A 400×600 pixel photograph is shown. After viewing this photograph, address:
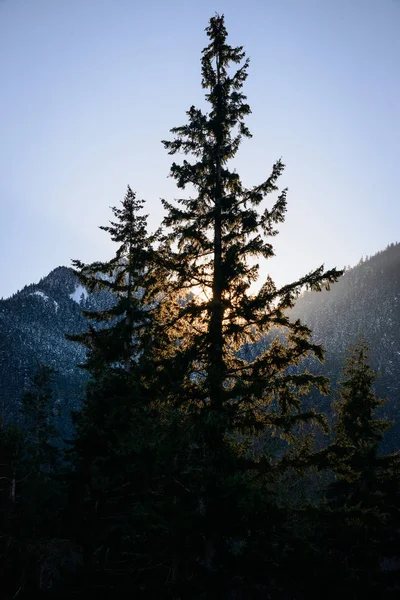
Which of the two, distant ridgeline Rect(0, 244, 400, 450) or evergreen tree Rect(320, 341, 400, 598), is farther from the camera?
distant ridgeline Rect(0, 244, 400, 450)

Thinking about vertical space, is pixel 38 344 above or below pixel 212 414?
above

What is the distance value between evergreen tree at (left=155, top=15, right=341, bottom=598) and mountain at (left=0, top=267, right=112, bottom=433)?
96.1m

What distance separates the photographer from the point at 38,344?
152 m

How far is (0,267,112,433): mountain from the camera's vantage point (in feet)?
376

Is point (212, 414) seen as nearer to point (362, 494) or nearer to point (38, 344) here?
point (362, 494)

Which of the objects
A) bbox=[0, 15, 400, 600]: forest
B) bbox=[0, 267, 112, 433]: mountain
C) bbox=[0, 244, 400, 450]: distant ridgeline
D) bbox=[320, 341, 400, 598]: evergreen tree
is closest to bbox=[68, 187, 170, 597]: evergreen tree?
bbox=[0, 15, 400, 600]: forest

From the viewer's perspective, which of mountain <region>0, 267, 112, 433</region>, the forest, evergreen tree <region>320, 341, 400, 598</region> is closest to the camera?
the forest

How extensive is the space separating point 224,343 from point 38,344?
517ft

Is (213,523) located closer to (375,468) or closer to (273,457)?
(273,457)

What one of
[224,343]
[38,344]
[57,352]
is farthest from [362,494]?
[57,352]

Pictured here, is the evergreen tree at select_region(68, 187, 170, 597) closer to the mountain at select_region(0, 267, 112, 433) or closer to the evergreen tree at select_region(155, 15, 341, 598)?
the evergreen tree at select_region(155, 15, 341, 598)

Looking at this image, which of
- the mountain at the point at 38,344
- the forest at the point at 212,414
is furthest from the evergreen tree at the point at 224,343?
the mountain at the point at 38,344

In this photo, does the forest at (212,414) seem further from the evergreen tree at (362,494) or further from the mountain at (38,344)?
the mountain at (38,344)

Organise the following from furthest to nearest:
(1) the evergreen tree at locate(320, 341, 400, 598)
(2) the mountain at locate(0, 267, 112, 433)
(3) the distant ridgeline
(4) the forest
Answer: (2) the mountain at locate(0, 267, 112, 433) → (3) the distant ridgeline → (1) the evergreen tree at locate(320, 341, 400, 598) → (4) the forest
